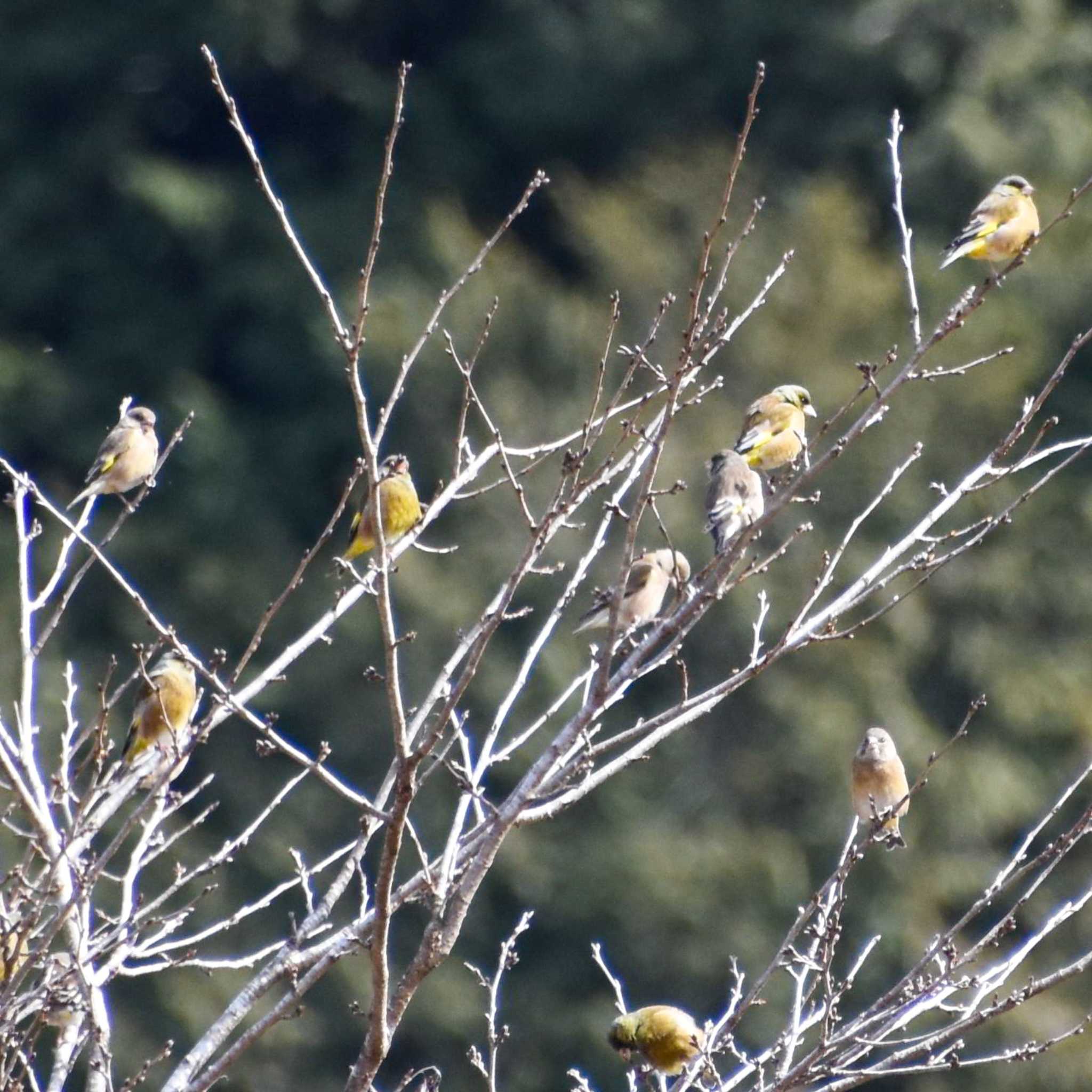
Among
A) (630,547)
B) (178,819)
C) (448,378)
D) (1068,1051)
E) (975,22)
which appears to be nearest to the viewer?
(630,547)

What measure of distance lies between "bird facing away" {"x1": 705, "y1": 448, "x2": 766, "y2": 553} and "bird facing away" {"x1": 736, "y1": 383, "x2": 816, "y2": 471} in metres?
0.06

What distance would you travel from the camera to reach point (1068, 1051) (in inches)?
631

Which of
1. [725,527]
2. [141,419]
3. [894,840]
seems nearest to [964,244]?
[725,527]

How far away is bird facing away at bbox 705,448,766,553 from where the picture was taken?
297 inches

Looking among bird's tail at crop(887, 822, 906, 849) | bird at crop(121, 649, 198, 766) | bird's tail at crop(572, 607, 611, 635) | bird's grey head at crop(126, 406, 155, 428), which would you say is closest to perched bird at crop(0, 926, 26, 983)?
bird at crop(121, 649, 198, 766)

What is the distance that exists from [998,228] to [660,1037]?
304 cm

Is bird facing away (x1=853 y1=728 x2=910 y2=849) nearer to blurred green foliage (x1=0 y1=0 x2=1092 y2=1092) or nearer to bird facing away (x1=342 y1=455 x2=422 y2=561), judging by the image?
bird facing away (x1=342 y1=455 x2=422 y2=561)

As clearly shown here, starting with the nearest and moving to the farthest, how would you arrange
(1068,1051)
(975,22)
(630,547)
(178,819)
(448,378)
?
(630,547), (1068,1051), (178,819), (448,378), (975,22)

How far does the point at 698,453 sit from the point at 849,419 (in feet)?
3.75

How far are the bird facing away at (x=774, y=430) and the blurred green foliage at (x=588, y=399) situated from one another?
5538mm

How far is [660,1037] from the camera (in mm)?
6324

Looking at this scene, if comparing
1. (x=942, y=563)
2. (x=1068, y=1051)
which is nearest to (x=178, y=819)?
A: (x=1068, y=1051)

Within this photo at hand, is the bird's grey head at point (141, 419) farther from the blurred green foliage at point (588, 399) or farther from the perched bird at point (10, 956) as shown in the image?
the blurred green foliage at point (588, 399)

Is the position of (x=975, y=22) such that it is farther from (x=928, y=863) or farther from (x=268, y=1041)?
(x=268, y=1041)
